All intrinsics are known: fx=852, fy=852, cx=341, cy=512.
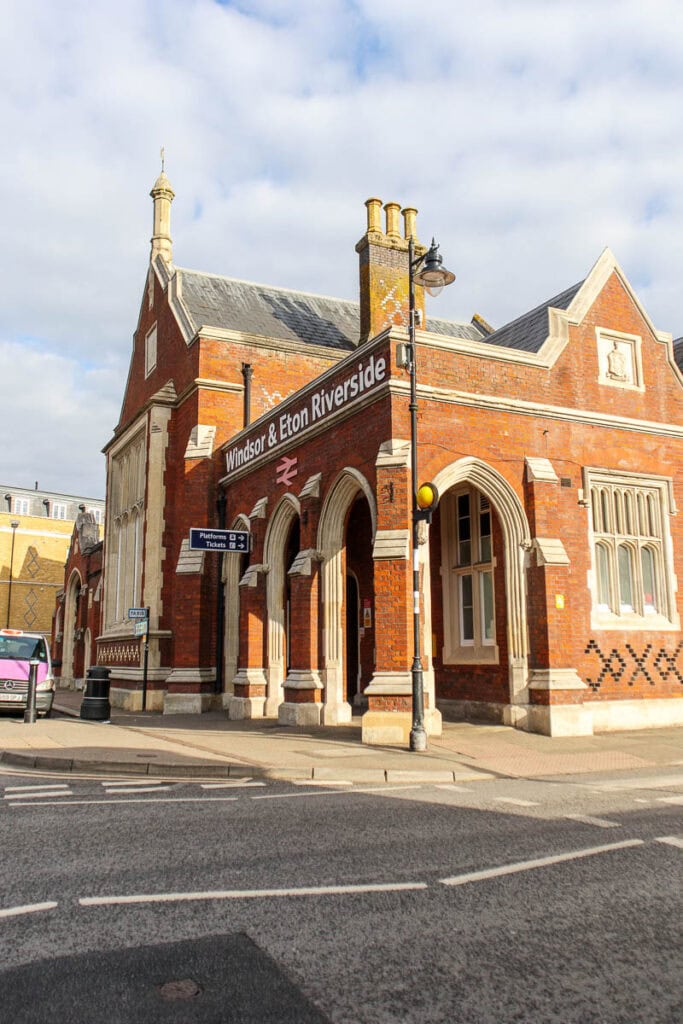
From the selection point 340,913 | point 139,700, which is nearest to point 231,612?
point 139,700

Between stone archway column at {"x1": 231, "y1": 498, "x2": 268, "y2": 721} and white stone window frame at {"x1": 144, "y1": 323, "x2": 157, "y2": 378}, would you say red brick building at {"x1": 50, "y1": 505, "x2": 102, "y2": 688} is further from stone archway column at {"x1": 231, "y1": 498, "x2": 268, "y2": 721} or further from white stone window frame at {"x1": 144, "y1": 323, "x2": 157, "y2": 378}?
stone archway column at {"x1": 231, "y1": 498, "x2": 268, "y2": 721}

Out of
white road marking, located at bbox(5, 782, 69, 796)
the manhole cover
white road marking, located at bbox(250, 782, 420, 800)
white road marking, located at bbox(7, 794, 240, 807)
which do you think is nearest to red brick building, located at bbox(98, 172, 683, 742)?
white road marking, located at bbox(250, 782, 420, 800)

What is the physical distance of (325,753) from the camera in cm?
1197

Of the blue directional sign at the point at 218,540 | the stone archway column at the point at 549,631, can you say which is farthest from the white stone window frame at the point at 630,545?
the blue directional sign at the point at 218,540

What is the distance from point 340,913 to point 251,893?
663 millimetres

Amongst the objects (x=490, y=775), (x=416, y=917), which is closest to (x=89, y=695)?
(x=490, y=775)

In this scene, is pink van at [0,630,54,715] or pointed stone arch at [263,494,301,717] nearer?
Answer: pink van at [0,630,54,715]

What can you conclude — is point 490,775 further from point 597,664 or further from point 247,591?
point 247,591

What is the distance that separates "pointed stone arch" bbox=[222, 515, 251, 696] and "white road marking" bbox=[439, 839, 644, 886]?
15584 mm

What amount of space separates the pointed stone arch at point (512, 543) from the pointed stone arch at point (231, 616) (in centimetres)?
821

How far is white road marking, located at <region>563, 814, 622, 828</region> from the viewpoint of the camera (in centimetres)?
732

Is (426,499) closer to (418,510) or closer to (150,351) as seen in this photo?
(418,510)

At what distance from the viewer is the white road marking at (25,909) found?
466cm

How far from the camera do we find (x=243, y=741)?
1377cm
